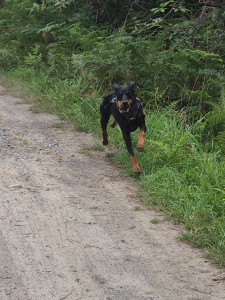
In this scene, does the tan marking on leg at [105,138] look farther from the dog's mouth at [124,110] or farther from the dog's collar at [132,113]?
the dog's mouth at [124,110]

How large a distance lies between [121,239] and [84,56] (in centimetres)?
605

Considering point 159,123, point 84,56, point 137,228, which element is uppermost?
point 84,56

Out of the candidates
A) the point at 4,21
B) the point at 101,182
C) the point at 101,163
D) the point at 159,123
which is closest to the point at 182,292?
the point at 101,182

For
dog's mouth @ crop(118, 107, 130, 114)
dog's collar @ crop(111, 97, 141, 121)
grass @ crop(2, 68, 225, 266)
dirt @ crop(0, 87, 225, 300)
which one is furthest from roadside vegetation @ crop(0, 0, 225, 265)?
dog's mouth @ crop(118, 107, 130, 114)

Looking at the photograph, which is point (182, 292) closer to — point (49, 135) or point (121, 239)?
point (121, 239)

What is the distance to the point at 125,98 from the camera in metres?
6.32

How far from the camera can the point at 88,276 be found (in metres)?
4.10

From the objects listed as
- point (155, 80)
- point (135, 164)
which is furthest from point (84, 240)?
point (155, 80)

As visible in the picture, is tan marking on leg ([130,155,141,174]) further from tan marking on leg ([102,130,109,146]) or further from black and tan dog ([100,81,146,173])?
tan marking on leg ([102,130,109,146])

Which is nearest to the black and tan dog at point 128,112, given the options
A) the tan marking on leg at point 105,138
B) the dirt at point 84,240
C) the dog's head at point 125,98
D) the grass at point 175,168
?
the dog's head at point 125,98

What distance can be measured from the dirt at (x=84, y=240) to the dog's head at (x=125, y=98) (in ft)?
3.31

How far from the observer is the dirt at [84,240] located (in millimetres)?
3938

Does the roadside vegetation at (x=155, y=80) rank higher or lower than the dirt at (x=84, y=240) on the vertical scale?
higher

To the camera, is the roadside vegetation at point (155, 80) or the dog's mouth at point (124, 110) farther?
the dog's mouth at point (124, 110)
